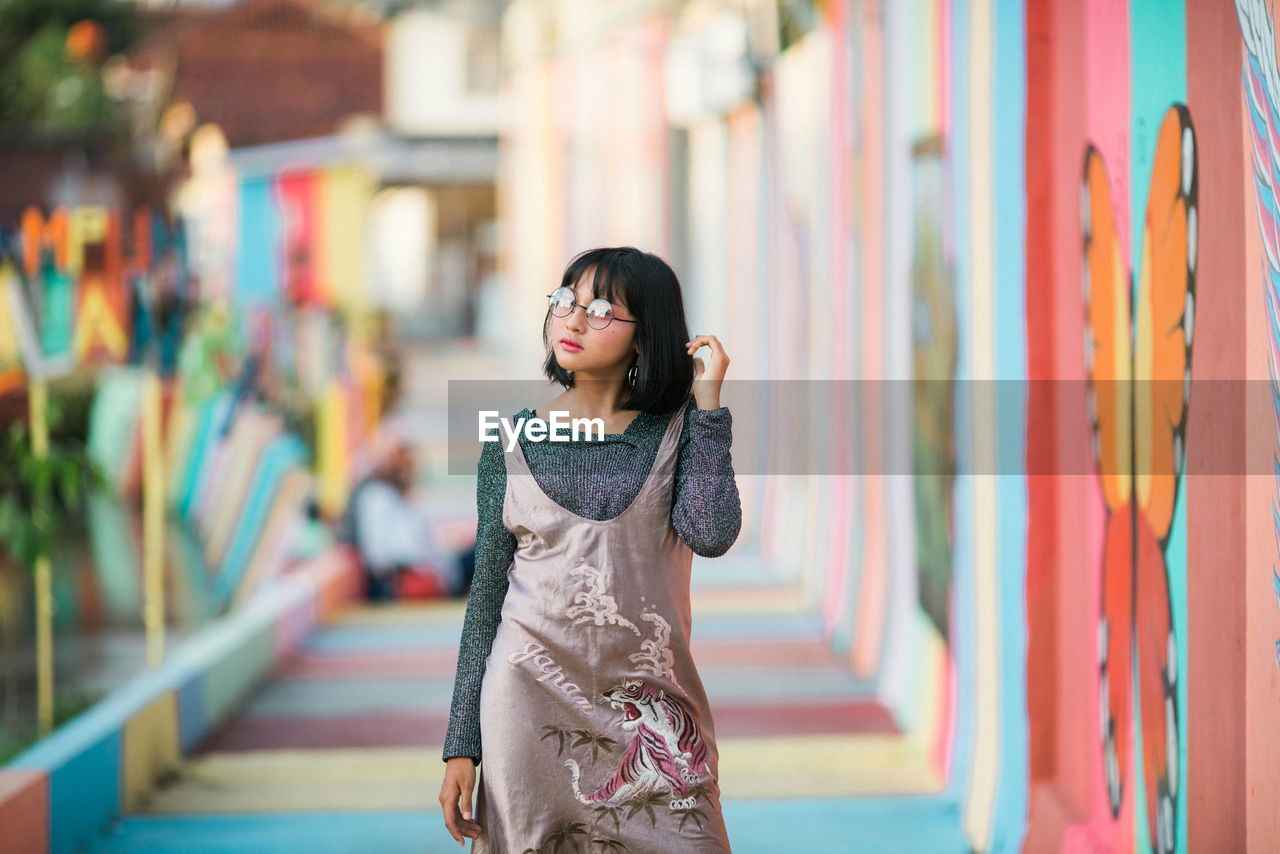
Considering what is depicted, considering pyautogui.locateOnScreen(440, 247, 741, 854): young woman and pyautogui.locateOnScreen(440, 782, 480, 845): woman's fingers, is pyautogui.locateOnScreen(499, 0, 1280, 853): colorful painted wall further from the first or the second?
pyautogui.locateOnScreen(440, 782, 480, 845): woman's fingers

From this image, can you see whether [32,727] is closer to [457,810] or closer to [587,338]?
[457,810]

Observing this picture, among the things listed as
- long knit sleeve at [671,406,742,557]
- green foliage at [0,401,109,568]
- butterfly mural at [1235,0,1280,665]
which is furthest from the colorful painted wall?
green foliage at [0,401,109,568]

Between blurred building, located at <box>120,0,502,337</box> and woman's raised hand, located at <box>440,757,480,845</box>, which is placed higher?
blurred building, located at <box>120,0,502,337</box>

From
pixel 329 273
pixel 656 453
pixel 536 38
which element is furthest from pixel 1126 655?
pixel 329 273

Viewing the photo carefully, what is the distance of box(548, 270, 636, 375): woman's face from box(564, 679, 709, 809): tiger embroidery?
0.48 meters

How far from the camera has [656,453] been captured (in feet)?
7.86

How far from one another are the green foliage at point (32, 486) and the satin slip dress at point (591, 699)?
3.44 meters

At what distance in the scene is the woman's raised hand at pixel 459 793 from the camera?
240 cm

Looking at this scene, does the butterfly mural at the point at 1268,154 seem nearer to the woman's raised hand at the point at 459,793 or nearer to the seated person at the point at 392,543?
the woman's raised hand at the point at 459,793

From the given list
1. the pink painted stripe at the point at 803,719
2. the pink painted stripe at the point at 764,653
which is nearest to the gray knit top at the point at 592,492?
the pink painted stripe at the point at 803,719

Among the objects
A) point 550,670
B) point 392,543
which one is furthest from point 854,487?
point 550,670

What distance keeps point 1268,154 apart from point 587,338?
39.8 inches

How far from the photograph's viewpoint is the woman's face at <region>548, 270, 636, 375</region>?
2408 mm

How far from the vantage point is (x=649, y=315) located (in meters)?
2.43
